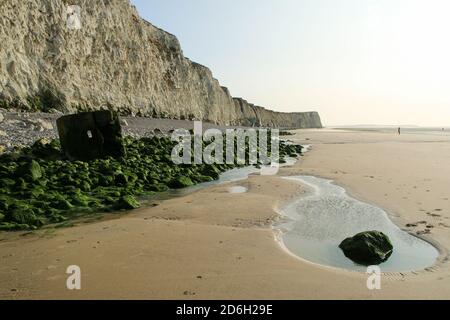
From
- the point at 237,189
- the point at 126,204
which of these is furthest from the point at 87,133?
the point at 237,189

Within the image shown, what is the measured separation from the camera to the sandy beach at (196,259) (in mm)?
4281

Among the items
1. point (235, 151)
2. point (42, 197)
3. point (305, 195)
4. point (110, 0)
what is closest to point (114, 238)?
point (42, 197)

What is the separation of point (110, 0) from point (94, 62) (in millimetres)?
7763

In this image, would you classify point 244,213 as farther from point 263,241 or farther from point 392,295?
point 392,295

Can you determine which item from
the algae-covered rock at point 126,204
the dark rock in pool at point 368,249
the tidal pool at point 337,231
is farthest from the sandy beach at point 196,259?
the dark rock in pool at point 368,249

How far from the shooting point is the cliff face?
70.9 ft

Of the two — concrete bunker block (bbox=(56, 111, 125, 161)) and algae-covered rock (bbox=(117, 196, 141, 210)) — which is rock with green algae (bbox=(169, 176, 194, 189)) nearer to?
algae-covered rock (bbox=(117, 196, 141, 210))

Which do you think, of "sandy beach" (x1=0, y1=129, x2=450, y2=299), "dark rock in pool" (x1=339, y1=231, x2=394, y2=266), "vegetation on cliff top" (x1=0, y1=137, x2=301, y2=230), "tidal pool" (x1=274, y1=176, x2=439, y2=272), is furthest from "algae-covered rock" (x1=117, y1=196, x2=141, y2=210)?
"dark rock in pool" (x1=339, y1=231, x2=394, y2=266)

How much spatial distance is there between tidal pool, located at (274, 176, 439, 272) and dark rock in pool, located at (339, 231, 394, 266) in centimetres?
9

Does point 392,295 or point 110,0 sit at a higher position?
point 110,0

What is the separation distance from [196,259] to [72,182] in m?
5.95

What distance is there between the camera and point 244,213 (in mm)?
8125

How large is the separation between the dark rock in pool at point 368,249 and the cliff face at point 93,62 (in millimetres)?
18869
